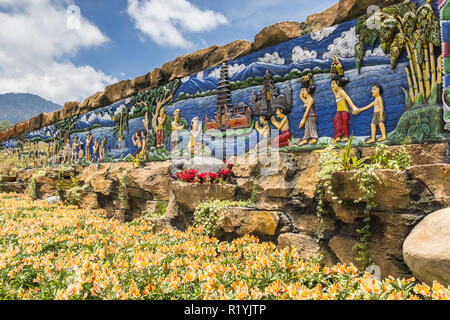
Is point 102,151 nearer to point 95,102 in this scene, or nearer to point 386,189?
point 95,102

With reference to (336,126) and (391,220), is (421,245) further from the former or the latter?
(336,126)

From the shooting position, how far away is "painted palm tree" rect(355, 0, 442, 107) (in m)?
3.72

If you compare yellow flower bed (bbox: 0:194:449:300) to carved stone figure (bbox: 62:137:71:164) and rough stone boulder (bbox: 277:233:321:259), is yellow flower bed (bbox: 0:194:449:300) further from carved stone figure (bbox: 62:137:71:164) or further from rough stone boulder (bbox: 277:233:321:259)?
carved stone figure (bbox: 62:137:71:164)

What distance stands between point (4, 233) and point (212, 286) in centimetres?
437

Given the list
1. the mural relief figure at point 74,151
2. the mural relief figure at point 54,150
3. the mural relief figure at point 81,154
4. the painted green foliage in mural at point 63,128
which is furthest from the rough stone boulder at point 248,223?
the mural relief figure at point 54,150

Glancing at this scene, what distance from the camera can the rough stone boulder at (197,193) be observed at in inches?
202

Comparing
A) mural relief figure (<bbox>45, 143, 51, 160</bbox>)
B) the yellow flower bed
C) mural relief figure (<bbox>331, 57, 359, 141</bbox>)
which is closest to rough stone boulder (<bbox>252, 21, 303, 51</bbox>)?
mural relief figure (<bbox>331, 57, 359, 141</bbox>)

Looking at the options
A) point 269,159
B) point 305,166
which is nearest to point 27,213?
point 269,159

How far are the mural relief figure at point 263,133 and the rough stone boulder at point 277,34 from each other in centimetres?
150

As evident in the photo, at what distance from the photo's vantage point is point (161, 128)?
8102mm

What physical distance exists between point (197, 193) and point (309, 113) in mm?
2450

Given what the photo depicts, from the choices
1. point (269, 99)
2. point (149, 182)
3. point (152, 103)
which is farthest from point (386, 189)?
point (152, 103)

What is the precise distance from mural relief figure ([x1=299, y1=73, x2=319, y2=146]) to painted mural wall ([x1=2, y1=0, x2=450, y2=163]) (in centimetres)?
2

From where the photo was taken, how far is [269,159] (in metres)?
5.00
